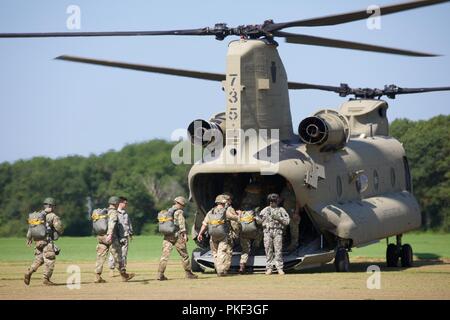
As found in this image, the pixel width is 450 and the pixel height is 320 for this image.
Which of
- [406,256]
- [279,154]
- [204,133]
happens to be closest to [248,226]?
[279,154]

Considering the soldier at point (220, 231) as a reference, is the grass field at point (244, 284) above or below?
below

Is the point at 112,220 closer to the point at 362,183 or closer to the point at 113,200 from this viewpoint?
the point at 113,200

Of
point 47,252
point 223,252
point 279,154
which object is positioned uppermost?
point 279,154

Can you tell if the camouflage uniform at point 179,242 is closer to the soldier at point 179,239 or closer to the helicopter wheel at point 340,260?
the soldier at point 179,239

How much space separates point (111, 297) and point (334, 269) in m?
8.71

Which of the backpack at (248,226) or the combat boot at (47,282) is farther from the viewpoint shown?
the backpack at (248,226)

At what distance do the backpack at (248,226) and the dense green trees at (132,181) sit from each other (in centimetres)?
3141

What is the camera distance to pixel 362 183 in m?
28.6

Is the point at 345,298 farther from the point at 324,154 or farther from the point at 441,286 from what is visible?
the point at 324,154

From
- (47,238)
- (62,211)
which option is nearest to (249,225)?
(47,238)

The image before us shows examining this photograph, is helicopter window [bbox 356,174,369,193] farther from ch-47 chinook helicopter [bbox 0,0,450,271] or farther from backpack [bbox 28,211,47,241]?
backpack [bbox 28,211,47,241]

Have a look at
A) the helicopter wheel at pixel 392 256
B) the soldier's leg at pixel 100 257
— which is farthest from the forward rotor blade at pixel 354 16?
the helicopter wheel at pixel 392 256

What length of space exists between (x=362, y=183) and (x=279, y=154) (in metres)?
3.95

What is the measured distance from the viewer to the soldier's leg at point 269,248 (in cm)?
2528
